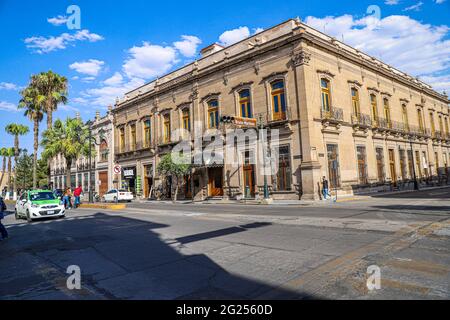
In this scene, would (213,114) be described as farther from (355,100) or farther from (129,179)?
(129,179)

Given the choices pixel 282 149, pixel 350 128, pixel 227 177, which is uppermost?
pixel 350 128

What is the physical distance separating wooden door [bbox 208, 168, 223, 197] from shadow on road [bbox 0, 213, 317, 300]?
18.5 m

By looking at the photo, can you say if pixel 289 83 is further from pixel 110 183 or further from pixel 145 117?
pixel 110 183

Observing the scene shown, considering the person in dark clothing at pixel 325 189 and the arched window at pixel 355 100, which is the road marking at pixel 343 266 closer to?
the person in dark clothing at pixel 325 189

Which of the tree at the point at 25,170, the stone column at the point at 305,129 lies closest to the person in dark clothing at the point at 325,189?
the stone column at the point at 305,129

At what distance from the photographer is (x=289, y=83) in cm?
2306

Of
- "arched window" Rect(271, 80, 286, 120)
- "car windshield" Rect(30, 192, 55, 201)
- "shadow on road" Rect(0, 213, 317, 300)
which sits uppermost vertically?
"arched window" Rect(271, 80, 286, 120)

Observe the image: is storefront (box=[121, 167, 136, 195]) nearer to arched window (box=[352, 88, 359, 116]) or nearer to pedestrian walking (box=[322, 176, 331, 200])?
pedestrian walking (box=[322, 176, 331, 200])

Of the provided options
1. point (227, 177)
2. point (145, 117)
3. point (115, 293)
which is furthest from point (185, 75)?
point (115, 293)

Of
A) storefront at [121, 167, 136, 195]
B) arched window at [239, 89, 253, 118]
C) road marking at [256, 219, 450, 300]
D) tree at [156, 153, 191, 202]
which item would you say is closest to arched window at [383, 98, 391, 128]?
arched window at [239, 89, 253, 118]

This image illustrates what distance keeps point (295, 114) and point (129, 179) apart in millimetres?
24809

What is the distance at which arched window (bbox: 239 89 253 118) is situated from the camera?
25984 mm

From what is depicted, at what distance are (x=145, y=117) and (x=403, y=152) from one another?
30.0 metres
